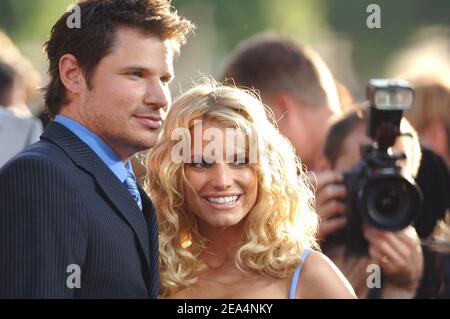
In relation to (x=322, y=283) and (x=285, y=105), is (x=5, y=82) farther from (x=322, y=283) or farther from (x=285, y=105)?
(x=322, y=283)

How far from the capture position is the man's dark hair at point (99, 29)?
228cm

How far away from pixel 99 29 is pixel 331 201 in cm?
124

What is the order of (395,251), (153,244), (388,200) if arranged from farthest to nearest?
(395,251)
(388,200)
(153,244)

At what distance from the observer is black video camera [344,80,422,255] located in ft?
9.97

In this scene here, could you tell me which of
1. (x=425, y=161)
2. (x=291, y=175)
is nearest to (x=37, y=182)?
(x=291, y=175)

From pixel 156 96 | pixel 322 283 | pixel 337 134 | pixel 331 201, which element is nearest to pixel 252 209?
pixel 322 283

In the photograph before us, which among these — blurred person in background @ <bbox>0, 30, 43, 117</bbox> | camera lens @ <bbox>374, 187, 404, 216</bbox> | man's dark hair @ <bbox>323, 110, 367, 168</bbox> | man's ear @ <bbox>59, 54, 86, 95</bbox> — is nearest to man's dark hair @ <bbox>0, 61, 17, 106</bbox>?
blurred person in background @ <bbox>0, 30, 43, 117</bbox>

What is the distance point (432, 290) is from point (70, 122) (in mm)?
1513

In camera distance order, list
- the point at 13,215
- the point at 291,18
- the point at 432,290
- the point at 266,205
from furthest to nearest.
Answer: the point at 291,18
the point at 432,290
the point at 266,205
the point at 13,215

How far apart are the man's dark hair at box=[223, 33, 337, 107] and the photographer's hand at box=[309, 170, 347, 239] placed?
0.61 metres

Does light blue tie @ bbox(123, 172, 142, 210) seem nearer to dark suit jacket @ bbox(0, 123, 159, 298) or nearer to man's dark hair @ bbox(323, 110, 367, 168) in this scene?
dark suit jacket @ bbox(0, 123, 159, 298)

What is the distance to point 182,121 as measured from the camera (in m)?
2.56

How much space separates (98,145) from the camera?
2.28 metres

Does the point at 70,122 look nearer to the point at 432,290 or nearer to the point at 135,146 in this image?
the point at 135,146
